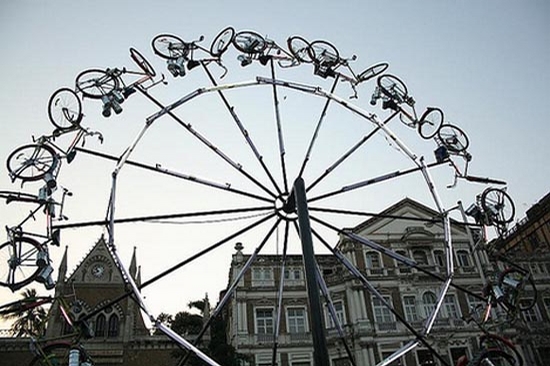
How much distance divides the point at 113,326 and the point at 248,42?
115 feet

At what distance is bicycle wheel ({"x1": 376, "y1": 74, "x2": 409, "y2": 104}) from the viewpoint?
50.1 feet

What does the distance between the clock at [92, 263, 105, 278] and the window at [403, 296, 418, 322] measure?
1149 inches

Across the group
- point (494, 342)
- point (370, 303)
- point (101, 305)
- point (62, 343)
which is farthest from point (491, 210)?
point (101, 305)

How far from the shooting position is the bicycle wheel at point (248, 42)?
539 inches

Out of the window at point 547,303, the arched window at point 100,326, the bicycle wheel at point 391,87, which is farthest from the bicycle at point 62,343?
the window at point 547,303

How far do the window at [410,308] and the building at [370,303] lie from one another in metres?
0.08

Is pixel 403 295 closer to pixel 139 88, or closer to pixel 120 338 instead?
pixel 120 338

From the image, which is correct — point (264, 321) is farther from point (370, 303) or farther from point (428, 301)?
point (428, 301)

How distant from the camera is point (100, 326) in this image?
40.5 m

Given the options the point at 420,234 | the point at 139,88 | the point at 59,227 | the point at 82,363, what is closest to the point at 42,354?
the point at 82,363

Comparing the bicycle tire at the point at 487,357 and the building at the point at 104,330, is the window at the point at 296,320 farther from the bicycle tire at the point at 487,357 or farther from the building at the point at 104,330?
the bicycle tire at the point at 487,357

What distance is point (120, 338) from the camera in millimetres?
39781

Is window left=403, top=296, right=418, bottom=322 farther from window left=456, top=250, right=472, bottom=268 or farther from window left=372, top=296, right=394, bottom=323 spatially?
window left=456, top=250, right=472, bottom=268

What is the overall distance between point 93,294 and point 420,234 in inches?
1222
